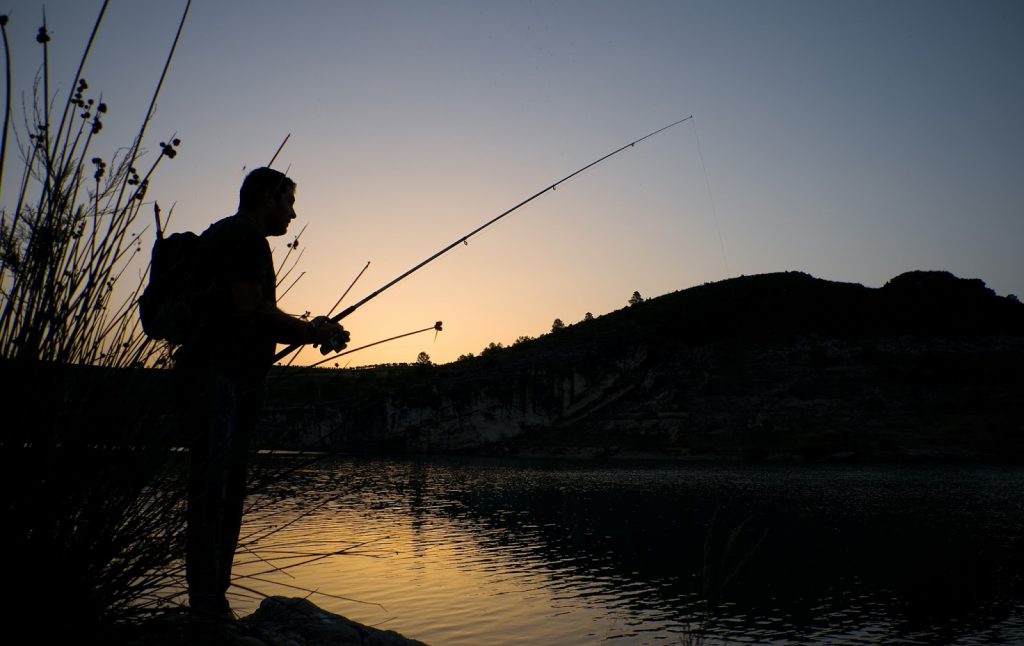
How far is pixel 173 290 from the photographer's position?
127 inches

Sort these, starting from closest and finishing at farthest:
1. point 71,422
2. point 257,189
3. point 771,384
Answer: point 71,422, point 257,189, point 771,384

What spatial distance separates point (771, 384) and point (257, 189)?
7226 centimetres

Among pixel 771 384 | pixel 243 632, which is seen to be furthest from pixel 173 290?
pixel 771 384

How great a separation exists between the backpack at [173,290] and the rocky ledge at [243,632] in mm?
1024

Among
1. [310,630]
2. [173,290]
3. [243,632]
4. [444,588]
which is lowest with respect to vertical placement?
[444,588]

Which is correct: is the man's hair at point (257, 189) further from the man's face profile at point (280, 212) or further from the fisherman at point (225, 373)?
the fisherman at point (225, 373)

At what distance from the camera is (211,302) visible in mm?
3500

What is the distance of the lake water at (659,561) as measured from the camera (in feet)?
44.3

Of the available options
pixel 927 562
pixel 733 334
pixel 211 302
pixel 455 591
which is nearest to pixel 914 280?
pixel 733 334

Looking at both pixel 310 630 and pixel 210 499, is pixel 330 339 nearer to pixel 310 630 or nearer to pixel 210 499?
pixel 210 499

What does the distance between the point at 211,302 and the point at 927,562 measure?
22946 millimetres

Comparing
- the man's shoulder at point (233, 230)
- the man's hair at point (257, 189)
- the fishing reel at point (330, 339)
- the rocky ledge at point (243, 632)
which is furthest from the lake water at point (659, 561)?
the man's hair at point (257, 189)

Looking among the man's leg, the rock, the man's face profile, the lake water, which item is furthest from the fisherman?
the rock

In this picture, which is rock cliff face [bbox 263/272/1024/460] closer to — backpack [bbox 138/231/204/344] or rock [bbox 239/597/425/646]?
rock [bbox 239/597/425/646]
